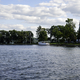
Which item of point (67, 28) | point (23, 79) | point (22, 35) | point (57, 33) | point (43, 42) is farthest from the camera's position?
point (22, 35)

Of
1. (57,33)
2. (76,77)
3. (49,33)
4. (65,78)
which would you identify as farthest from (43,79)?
(49,33)

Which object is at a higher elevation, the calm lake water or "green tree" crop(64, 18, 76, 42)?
"green tree" crop(64, 18, 76, 42)

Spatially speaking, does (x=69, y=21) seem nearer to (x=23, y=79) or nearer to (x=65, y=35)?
(x=65, y=35)

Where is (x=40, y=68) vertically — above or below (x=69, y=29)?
below

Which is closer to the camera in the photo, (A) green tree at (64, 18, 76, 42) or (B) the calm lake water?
(B) the calm lake water

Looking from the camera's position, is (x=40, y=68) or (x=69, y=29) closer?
(x=40, y=68)

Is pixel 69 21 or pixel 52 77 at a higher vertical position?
pixel 69 21

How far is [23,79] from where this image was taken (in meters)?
20.4

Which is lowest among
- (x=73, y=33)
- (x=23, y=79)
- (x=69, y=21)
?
(x=23, y=79)

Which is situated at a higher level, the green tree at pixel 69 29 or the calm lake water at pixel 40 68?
the green tree at pixel 69 29

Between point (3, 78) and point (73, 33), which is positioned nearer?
point (3, 78)

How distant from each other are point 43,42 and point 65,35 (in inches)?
1590

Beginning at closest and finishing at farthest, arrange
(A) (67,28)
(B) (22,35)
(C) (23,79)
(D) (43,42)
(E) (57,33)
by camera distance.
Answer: (C) (23,79) < (A) (67,28) < (E) (57,33) < (D) (43,42) < (B) (22,35)

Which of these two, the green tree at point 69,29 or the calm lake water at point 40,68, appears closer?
the calm lake water at point 40,68
